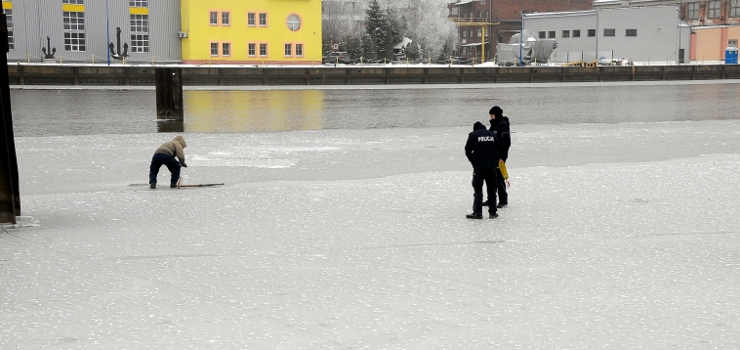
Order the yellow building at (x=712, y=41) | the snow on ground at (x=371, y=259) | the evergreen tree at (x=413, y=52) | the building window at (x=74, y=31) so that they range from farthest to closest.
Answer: the evergreen tree at (x=413, y=52), the yellow building at (x=712, y=41), the building window at (x=74, y=31), the snow on ground at (x=371, y=259)

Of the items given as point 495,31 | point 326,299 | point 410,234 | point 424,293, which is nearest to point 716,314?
point 424,293

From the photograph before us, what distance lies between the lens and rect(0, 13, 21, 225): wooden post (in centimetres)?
949

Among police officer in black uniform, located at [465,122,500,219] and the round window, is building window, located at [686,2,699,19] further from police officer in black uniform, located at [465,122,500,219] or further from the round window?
police officer in black uniform, located at [465,122,500,219]

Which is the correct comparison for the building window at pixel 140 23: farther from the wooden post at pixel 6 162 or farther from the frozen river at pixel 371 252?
the wooden post at pixel 6 162

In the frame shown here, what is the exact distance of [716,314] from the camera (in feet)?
20.5

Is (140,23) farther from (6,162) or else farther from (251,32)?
(6,162)

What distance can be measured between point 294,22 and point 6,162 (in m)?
59.9

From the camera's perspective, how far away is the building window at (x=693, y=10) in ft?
293

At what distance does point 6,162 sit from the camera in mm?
9625

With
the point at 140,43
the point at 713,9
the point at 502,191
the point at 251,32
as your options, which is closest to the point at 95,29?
the point at 140,43

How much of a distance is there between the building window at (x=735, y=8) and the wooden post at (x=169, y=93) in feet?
236

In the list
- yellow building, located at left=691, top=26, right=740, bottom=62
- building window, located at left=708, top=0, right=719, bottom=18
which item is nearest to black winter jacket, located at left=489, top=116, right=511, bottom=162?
yellow building, located at left=691, top=26, right=740, bottom=62

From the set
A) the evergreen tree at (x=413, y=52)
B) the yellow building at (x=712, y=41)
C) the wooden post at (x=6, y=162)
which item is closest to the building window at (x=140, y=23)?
the evergreen tree at (x=413, y=52)

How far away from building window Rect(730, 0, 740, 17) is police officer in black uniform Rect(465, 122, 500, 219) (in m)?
83.1
